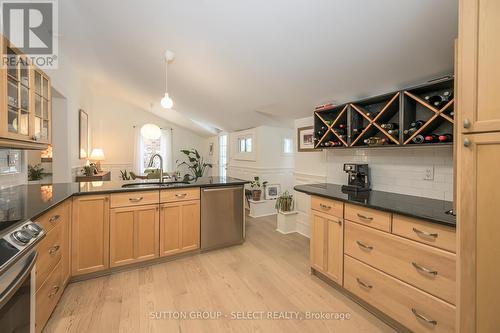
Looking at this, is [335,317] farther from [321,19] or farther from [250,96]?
[250,96]

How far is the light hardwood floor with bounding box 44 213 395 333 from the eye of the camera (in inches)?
64.4

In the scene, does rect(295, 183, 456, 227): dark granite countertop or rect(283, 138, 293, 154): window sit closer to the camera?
rect(295, 183, 456, 227): dark granite countertop

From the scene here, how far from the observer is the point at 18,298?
1.03 metres

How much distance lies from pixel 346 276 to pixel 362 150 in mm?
1360

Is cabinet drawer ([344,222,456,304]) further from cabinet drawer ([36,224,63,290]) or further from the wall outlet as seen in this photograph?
cabinet drawer ([36,224,63,290])

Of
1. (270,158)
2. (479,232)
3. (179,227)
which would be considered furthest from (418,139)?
(270,158)

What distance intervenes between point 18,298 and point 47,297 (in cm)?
70

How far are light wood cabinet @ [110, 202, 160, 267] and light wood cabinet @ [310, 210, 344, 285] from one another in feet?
5.45

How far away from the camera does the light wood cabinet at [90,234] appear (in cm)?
212

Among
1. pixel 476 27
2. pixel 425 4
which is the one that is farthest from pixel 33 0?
pixel 476 27

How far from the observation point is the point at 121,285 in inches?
83.5

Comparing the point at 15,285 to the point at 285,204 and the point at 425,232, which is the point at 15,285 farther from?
the point at 285,204

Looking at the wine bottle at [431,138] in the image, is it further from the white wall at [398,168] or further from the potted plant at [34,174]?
the potted plant at [34,174]

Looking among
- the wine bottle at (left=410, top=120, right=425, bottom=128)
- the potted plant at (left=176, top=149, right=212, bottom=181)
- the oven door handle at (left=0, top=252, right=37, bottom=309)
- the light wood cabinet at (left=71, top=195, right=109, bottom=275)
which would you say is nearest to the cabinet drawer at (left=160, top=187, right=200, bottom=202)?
the light wood cabinet at (left=71, top=195, right=109, bottom=275)
